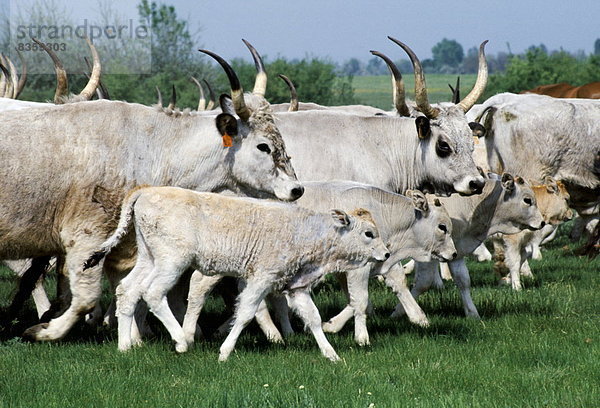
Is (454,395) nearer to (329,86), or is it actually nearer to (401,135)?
(401,135)

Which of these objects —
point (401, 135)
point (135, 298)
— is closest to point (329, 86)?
point (401, 135)

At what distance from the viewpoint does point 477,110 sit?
45.4 feet

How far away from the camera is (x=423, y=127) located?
9.86 meters

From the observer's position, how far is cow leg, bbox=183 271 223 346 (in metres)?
8.18

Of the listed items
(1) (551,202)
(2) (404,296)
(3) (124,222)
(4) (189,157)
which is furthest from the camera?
(1) (551,202)

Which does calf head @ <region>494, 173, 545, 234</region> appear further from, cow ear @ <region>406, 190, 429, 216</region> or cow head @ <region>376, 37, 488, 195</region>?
cow ear @ <region>406, 190, 429, 216</region>

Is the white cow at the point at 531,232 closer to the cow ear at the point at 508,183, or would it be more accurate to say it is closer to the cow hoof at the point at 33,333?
the cow ear at the point at 508,183

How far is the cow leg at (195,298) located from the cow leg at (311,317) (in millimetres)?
905

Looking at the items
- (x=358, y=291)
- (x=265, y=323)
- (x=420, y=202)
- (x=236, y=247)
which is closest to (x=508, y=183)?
(x=420, y=202)

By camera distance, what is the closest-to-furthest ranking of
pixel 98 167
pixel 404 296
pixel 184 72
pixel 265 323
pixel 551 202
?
1. pixel 98 167
2. pixel 265 323
3. pixel 404 296
4. pixel 551 202
5. pixel 184 72

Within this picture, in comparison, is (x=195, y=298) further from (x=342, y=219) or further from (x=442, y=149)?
(x=442, y=149)

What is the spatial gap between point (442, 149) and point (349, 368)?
3.57m

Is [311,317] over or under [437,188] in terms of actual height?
under

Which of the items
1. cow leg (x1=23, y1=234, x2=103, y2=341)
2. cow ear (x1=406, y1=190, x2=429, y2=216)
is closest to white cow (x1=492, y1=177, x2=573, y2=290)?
cow ear (x1=406, y1=190, x2=429, y2=216)
